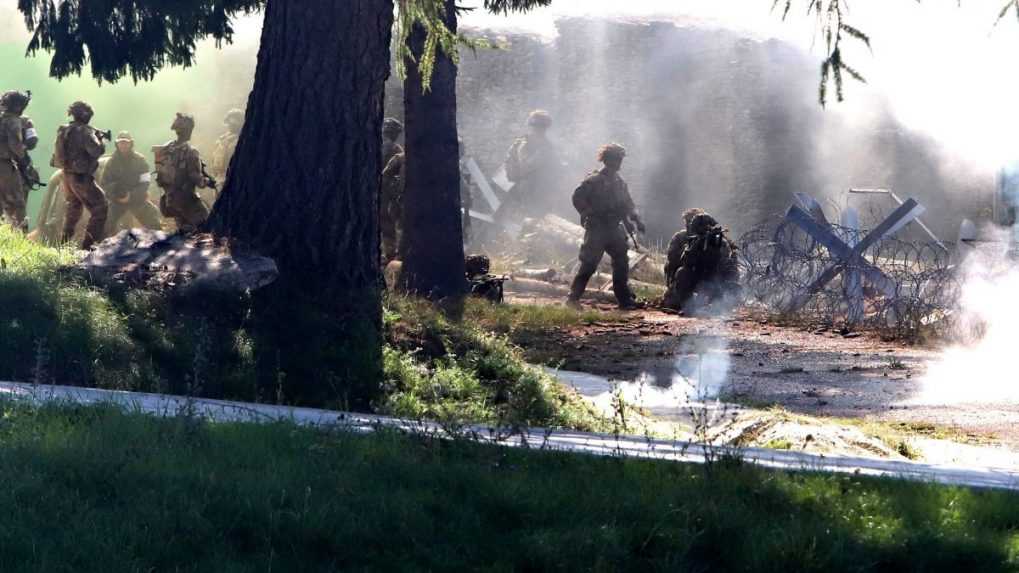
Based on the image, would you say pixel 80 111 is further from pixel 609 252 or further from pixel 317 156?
pixel 317 156

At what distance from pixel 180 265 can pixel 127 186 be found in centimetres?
1253

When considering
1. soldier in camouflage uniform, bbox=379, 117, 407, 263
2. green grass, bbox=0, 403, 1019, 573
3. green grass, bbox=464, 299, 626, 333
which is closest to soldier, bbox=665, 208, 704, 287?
green grass, bbox=464, 299, 626, 333

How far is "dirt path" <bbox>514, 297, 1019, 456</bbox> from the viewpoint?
10.5 m

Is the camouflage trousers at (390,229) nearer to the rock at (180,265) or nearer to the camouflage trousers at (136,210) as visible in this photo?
the camouflage trousers at (136,210)

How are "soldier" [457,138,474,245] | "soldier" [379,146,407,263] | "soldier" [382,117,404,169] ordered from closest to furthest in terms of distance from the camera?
"soldier" [379,146,407,263] → "soldier" [382,117,404,169] → "soldier" [457,138,474,245]

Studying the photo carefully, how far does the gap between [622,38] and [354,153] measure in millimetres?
26152

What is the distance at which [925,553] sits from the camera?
5.38 meters

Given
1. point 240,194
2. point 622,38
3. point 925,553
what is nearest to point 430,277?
point 240,194

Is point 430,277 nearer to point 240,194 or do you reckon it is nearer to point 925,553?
point 240,194

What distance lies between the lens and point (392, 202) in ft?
61.1

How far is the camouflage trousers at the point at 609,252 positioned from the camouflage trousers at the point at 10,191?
679 cm

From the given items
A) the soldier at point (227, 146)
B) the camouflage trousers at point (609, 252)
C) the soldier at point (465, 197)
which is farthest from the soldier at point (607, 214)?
the soldier at point (227, 146)

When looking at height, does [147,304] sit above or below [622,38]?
below

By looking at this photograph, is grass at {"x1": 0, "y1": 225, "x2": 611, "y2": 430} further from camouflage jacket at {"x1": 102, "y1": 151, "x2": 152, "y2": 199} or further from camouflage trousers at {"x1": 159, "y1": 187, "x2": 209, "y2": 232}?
camouflage jacket at {"x1": 102, "y1": 151, "x2": 152, "y2": 199}
